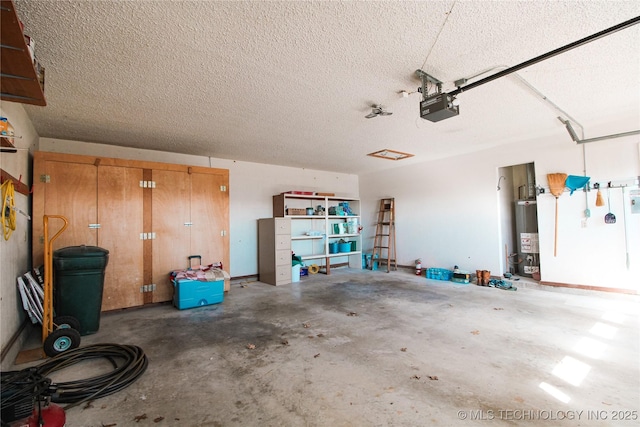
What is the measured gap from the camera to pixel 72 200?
3916 mm

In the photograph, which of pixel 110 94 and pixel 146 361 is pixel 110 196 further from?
pixel 146 361

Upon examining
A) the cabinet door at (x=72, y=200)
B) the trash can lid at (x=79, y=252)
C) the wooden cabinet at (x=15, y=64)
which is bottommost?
the trash can lid at (x=79, y=252)

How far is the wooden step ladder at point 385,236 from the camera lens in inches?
293

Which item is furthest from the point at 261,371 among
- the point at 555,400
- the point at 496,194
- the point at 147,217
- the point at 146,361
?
the point at 496,194

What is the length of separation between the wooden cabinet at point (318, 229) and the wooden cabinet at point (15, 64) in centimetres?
454

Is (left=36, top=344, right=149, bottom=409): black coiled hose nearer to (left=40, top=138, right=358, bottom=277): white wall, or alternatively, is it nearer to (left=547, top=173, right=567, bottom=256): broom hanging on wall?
(left=40, top=138, right=358, bottom=277): white wall

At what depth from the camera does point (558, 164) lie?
193 inches

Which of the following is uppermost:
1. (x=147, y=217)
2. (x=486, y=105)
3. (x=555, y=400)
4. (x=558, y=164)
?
(x=486, y=105)

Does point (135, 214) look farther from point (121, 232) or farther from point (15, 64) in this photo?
point (15, 64)

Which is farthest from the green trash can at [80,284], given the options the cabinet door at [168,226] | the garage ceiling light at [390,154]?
the garage ceiling light at [390,154]

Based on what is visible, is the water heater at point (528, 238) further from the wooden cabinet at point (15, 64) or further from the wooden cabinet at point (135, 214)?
the wooden cabinet at point (15, 64)

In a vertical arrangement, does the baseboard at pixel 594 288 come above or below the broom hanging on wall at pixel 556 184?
below

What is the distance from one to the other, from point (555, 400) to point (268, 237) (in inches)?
198

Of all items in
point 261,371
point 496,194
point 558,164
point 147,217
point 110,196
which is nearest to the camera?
point 261,371
